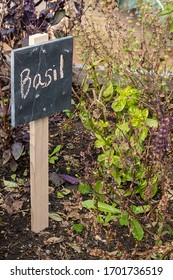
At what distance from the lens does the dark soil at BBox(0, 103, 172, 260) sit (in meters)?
3.04

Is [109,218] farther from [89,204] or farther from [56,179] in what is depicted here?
[56,179]

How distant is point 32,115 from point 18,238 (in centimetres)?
69

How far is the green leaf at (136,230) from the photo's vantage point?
3.05m

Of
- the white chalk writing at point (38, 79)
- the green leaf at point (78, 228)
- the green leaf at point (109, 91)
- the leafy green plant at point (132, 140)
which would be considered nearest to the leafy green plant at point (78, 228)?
the green leaf at point (78, 228)

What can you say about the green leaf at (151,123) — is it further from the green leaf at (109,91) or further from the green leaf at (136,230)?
the green leaf at (136,230)

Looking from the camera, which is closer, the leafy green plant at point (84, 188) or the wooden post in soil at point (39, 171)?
the wooden post in soil at point (39, 171)

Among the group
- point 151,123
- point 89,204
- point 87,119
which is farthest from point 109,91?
point 89,204

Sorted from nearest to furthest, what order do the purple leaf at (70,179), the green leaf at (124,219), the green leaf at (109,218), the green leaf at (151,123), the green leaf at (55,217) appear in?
the green leaf at (124,219) < the green leaf at (109,218) < the green leaf at (55,217) < the green leaf at (151,123) < the purple leaf at (70,179)

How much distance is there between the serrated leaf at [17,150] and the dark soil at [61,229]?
0.32 feet

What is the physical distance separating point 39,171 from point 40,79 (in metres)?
0.48

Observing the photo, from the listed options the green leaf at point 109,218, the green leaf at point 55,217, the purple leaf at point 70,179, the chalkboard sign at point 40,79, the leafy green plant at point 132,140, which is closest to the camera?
the chalkboard sign at point 40,79

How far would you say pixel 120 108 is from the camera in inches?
138

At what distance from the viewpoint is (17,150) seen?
11.5ft

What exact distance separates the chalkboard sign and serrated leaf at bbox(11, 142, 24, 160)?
595 mm
